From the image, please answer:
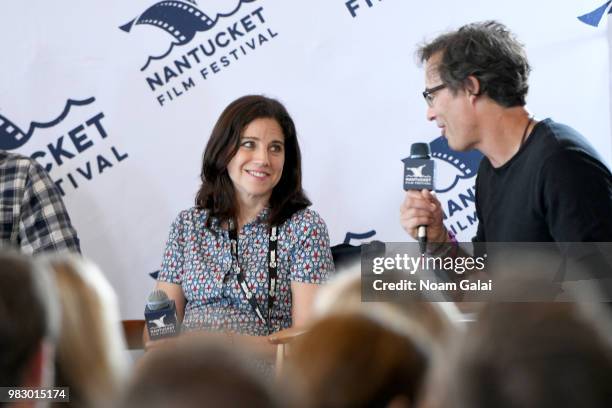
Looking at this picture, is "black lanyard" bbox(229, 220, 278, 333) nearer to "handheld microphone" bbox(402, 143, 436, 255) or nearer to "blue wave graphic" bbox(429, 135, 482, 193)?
"handheld microphone" bbox(402, 143, 436, 255)

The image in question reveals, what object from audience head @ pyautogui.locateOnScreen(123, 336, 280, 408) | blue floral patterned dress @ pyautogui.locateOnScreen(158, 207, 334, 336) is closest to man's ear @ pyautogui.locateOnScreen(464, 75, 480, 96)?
blue floral patterned dress @ pyautogui.locateOnScreen(158, 207, 334, 336)

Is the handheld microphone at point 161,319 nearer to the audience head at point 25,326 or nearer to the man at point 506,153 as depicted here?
the man at point 506,153

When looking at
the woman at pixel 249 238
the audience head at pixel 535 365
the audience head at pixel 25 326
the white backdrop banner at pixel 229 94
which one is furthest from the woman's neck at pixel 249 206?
the audience head at pixel 535 365

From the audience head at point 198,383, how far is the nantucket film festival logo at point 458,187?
297 cm

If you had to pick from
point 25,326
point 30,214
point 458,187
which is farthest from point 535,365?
point 458,187

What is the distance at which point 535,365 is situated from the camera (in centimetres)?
63

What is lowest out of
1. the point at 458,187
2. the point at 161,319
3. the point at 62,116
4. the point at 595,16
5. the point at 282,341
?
the point at 282,341

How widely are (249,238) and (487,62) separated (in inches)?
39.2

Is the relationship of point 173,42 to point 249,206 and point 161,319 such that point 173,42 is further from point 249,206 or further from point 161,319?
point 161,319

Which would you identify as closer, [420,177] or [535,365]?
[535,365]

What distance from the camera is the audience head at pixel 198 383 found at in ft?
1.91

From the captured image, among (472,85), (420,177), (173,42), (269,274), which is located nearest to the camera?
(420,177)

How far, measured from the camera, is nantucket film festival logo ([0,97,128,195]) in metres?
3.50

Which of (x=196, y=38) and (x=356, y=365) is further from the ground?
(x=196, y=38)
